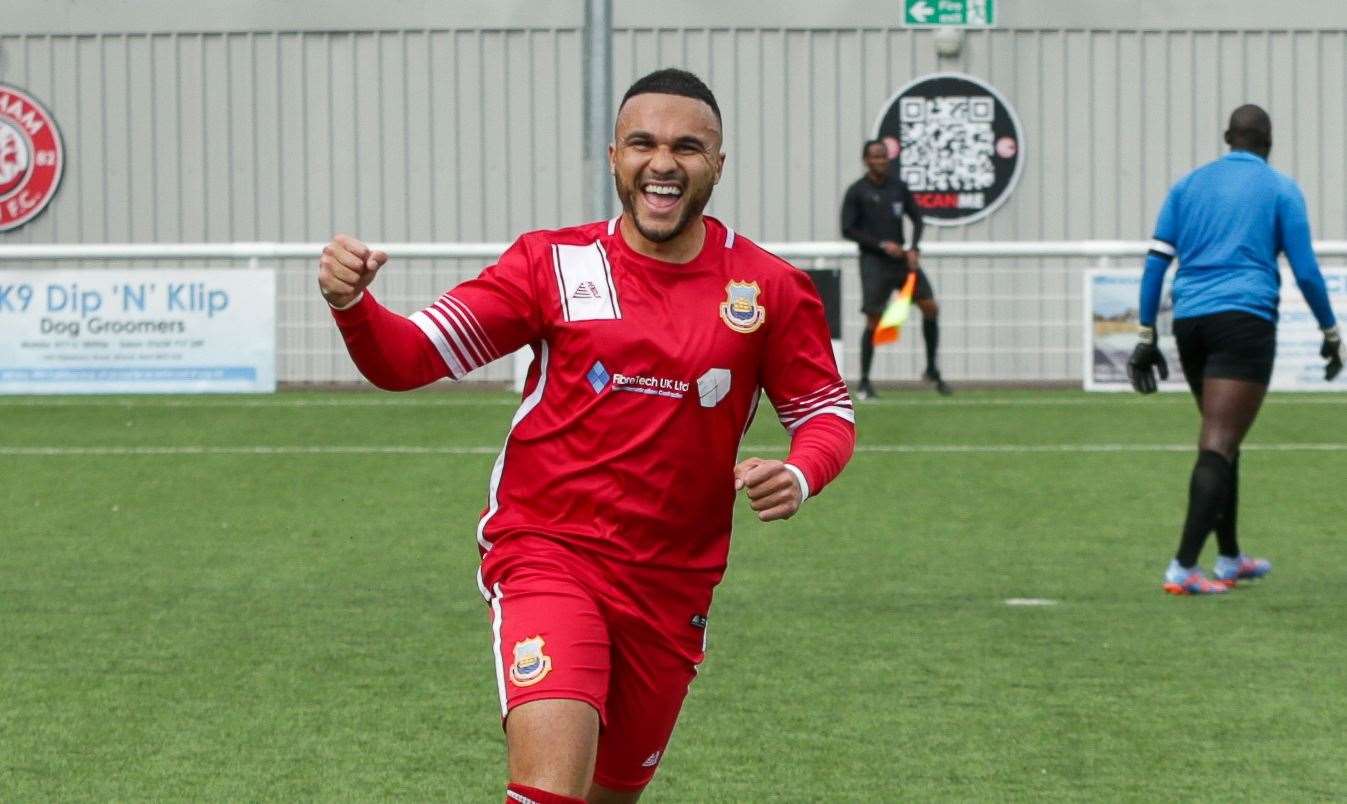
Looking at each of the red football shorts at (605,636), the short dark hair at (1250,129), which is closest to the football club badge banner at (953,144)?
the short dark hair at (1250,129)

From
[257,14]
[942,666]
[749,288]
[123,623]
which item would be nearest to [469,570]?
[123,623]

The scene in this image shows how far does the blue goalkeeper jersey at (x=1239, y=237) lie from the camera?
8156mm

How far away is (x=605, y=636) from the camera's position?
3.94 metres

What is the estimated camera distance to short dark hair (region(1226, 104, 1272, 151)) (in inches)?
324

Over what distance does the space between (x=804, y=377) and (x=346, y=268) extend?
1033 millimetres

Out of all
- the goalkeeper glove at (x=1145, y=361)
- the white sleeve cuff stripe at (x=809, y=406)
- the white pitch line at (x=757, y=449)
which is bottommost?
the white pitch line at (x=757, y=449)

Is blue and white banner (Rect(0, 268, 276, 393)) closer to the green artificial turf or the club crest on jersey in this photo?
the green artificial turf

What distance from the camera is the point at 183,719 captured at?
6.23 meters

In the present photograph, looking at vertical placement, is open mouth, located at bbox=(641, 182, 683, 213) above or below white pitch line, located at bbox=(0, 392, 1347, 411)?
above

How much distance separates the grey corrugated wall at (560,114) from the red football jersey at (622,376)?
59.8ft

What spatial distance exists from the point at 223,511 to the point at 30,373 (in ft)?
23.0

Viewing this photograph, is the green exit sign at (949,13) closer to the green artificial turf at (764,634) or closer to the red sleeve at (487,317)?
the green artificial turf at (764,634)

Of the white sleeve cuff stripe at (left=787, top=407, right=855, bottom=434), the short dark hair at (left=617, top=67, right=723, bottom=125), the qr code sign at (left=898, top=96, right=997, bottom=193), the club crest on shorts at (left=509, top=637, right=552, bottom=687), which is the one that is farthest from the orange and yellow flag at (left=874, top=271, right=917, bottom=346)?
the club crest on shorts at (left=509, top=637, right=552, bottom=687)

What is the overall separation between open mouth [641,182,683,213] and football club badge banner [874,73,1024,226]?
729 inches
